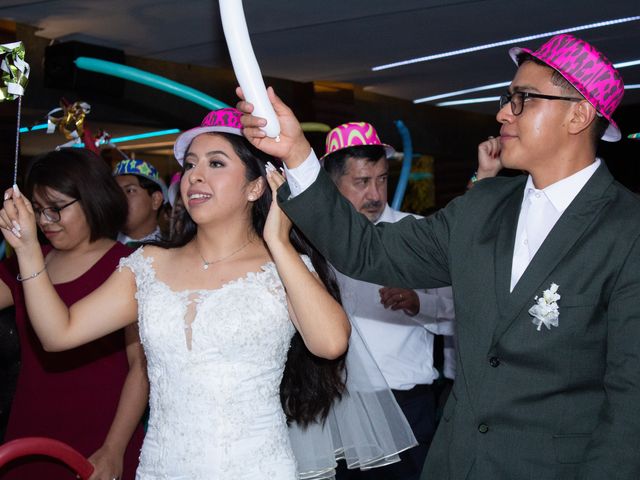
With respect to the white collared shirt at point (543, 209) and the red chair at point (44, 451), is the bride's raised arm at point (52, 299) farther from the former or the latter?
the white collared shirt at point (543, 209)

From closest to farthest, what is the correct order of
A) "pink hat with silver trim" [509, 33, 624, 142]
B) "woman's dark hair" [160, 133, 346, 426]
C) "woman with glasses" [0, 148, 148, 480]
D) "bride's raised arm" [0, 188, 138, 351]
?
"pink hat with silver trim" [509, 33, 624, 142]
"bride's raised arm" [0, 188, 138, 351]
"woman's dark hair" [160, 133, 346, 426]
"woman with glasses" [0, 148, 148, 480]

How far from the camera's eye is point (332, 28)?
23.4 ft

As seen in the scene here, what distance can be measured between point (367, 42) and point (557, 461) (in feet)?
20.5

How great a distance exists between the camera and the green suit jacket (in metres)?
1.91

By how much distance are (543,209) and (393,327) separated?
1772mm

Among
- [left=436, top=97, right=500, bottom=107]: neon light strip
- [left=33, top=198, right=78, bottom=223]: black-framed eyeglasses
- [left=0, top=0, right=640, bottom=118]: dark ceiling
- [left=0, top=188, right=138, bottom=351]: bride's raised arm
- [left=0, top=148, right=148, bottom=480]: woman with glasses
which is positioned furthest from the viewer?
[left=436, top=97, right=500, bottom=107]: neon light strip

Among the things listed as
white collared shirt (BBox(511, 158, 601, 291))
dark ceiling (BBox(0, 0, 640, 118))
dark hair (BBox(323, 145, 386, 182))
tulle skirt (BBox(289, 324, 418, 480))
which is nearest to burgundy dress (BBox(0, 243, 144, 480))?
tulle skirt (BBox(289, 324, 418, 480))

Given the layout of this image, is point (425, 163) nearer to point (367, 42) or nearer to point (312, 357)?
point (367, 42)

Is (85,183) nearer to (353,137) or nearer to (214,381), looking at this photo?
(214,381)

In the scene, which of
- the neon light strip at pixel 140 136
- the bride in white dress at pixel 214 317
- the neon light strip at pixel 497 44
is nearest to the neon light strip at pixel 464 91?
the neon light strip at pixel 497 44

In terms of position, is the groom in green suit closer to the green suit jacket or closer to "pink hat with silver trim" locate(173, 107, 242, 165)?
the green suit jacket

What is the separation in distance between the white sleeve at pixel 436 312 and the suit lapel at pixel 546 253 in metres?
1.61

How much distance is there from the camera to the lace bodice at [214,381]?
2.33 m

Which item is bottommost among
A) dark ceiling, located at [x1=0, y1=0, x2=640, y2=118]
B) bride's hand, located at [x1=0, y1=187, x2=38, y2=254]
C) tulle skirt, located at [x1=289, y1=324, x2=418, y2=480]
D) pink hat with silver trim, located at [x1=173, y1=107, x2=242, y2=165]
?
tulle skirt, located at [x1=289, y1=324, x2=418, y2=480]
